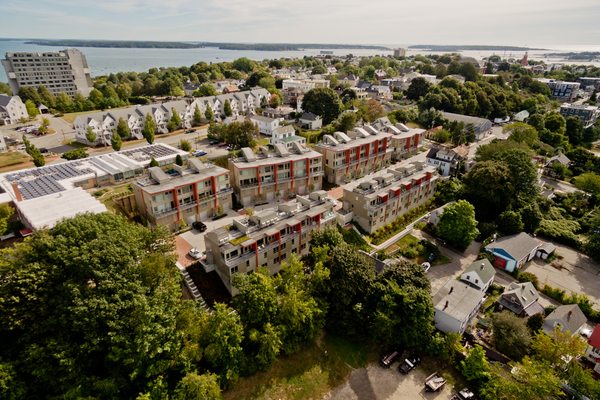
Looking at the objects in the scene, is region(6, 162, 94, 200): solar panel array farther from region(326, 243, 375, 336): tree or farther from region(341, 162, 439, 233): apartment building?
region(341, 162, 439, 233): apartment building

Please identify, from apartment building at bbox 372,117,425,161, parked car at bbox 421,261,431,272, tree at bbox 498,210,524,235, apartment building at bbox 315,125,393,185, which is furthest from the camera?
apartment building at bbox 372,117,425,161

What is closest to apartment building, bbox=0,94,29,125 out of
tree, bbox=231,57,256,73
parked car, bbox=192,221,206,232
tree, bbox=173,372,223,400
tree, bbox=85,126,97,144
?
tree, bbox=85,126,97,144

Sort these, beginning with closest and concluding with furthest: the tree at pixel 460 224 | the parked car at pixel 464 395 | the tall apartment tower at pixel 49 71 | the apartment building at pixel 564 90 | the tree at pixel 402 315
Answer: the parked car at pixel 464 395, the tree at pixel 402 315, the tree at pixel 460 224, the tall apartment tower at pixel 49 71, the apartment building at pixel 564 90

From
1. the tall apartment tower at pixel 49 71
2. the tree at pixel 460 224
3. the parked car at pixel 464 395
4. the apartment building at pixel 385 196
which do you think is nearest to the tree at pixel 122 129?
the apartment building at pixel 385 196

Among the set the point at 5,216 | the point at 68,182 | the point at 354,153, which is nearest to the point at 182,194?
the point at 68,182

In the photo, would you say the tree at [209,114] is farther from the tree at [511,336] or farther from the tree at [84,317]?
the tree at [511,336]
